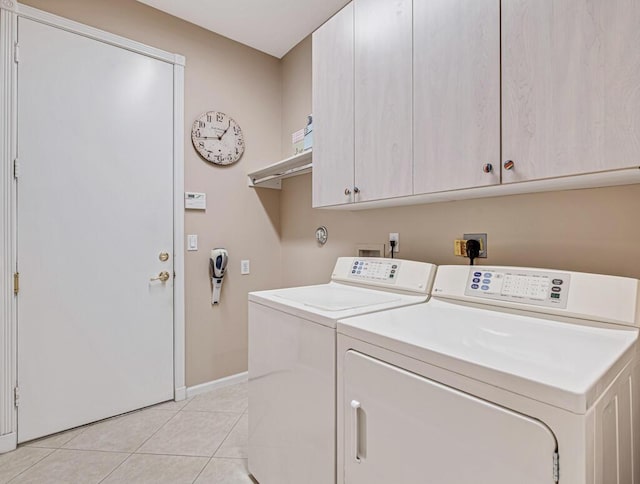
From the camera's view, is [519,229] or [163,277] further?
[163,277]

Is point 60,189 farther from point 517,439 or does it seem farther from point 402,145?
point 517,439

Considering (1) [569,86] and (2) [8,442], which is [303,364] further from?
(2) [8,442]

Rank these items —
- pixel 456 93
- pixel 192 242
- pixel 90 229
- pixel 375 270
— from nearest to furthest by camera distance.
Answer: pixel 456 93, pixel 375 270, pixel 90 229, pixel 192 242

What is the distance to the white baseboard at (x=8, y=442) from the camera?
5.79 feet

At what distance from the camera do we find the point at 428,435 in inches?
30.4

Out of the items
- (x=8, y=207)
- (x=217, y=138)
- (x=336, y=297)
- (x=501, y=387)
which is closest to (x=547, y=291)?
(x=501, y=387)

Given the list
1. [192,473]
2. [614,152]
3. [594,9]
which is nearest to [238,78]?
[594,9]

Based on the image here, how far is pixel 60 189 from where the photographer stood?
193cm

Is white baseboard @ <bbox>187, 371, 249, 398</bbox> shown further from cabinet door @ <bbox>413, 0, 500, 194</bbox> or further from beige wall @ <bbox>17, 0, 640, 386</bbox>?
cabinet door @ <bbox>413, 0, 500, 194</bbox>

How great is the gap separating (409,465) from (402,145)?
1.14 meters

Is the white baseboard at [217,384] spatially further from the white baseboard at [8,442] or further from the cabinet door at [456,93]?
the cabinet door at [456,93]

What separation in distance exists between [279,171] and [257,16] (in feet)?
3.59

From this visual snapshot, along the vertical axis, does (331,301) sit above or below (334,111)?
below

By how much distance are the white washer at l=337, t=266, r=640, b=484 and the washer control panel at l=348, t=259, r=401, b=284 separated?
0.39m
